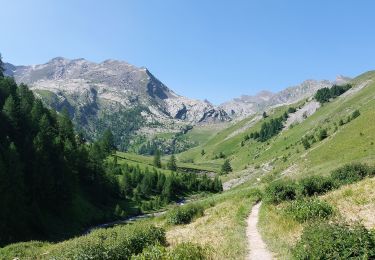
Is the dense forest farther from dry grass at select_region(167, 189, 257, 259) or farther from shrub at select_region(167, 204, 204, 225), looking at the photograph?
dry grass at select_region(167, 189, 257, 259)

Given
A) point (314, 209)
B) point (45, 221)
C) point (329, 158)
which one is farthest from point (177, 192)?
point (314, 209)

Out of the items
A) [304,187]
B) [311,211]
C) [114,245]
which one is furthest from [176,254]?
[304,187]

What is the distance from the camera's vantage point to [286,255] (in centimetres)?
1770

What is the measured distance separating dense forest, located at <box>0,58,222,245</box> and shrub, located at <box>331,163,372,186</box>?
5595 centimetres

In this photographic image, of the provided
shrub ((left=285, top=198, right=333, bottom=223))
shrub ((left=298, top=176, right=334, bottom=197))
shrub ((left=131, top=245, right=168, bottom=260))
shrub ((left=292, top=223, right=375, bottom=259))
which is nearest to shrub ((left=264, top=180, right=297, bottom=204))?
shrub ((left=298, top=176, right=334, bottom=197))

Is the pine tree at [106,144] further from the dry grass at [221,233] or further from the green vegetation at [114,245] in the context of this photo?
the green vegetation at [114,245]

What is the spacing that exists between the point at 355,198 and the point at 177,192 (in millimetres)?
135367

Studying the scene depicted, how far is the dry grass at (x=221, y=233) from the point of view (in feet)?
65.6

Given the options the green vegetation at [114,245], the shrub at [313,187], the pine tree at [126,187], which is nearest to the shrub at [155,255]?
the green vegetation at [114,245]

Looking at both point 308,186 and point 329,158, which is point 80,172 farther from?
point 308,186

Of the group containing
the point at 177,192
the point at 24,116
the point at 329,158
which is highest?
the point at 24,116

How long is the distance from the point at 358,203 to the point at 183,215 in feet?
55.8

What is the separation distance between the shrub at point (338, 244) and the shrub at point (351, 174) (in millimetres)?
25140

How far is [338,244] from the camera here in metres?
13.7
